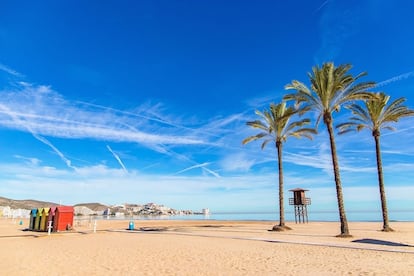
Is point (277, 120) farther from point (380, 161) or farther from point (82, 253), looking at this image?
point (82, 253)

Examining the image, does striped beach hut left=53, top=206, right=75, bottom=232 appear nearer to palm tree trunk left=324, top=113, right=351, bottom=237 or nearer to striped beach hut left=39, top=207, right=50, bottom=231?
striped beach hut left=39, top=207, right=50, bottom=231

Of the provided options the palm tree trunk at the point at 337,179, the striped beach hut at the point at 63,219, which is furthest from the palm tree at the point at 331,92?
the striped beach hut at the point at 63,219

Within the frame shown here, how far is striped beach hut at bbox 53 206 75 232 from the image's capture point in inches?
1071

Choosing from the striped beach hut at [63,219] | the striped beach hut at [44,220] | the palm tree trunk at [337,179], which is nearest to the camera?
the palm tree trunk at [337,179]

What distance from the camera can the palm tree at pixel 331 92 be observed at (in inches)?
→ 807

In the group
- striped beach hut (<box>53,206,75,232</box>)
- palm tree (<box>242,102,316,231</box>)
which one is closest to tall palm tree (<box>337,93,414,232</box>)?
palm tree (<box>242,102,316,231</box>)

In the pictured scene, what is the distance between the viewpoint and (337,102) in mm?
21375

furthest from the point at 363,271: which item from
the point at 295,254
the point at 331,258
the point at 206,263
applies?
the point at 206,263

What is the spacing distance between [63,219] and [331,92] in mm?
25174

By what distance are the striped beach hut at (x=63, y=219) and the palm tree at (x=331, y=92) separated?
22.4 m

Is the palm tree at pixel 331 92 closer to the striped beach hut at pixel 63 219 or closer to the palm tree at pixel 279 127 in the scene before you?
the palm tree at pixel 279 127

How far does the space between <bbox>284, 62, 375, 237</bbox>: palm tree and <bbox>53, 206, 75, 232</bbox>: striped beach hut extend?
22.4 meters

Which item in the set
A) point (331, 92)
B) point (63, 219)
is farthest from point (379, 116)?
point (63, 219)

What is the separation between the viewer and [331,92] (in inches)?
834
